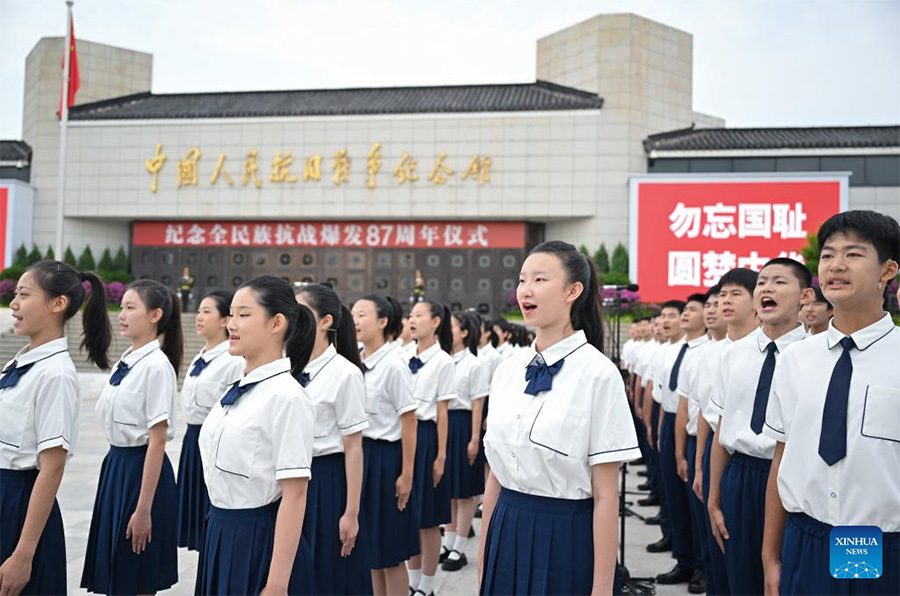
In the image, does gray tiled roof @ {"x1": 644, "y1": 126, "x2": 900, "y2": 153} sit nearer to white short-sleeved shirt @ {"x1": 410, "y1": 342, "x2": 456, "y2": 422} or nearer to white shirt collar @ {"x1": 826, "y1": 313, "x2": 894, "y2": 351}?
white short-sleeved shirt @ {"x1": 410, "y1": 342, "x2": 456, "y2": 422}

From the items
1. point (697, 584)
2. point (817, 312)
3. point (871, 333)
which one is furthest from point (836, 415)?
point (697, 584)

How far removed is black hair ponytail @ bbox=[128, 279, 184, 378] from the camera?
3.04m

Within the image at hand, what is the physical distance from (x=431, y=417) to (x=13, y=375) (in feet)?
7.26

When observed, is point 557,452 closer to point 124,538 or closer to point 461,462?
point 124,538

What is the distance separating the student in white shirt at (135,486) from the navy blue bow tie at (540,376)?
1.50 metres

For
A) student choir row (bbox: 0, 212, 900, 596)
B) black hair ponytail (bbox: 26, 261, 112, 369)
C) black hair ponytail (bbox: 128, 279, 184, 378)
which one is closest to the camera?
student choir row (bbox: 0, 212, 900, 596)

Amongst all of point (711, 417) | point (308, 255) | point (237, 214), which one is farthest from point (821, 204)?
point (711, 417)

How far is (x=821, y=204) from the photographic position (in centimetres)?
1638

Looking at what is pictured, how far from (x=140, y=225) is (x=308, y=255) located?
4.89 metres

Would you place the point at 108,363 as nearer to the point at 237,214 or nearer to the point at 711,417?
the point at 711,417

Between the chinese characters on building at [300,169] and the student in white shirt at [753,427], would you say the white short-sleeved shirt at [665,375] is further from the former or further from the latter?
the chinese characters on building at [300,169]

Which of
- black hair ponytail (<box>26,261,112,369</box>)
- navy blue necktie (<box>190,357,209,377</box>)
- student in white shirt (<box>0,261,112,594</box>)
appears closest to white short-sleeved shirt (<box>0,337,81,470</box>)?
student in white shirt (<box>0,261,112,594</box>)

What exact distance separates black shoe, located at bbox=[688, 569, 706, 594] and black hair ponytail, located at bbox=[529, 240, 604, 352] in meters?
2.40

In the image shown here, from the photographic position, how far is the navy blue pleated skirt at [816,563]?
1.74 meters
